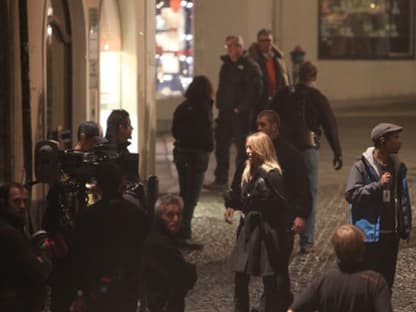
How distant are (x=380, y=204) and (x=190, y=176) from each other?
3.85 meters

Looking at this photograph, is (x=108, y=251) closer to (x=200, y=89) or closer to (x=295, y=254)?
(x=295, y=254)

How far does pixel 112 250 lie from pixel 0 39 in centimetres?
372

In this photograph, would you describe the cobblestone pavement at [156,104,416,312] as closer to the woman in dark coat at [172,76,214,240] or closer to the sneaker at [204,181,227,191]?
the sneaker at [204,181,227,191]

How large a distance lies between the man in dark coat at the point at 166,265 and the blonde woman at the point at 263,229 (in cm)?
146

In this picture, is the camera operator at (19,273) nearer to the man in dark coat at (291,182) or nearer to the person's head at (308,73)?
the man in dark coat at (291,182)

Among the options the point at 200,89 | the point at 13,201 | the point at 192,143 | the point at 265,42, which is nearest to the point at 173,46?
the point at 265,42

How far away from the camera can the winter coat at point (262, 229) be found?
8867 millimetres

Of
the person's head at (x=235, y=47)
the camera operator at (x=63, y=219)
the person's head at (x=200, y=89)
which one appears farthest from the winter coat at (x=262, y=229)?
the person's head at (x=235, y=47)

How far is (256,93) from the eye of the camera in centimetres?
1588

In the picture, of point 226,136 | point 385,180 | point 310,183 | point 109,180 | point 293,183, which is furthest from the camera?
point 226,136

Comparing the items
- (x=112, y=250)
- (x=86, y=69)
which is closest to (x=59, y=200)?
(x=112, y=250)

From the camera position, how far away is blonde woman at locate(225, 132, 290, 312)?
8875mm

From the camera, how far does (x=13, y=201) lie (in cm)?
710

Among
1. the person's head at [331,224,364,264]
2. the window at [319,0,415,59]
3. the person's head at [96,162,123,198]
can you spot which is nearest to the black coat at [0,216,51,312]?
the person's head at [96,162,123,198]
